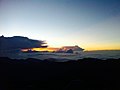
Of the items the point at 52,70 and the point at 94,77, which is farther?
the point at 52,70

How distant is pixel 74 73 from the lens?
7081 cm

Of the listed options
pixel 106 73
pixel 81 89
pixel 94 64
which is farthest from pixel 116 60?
pixel 81 89

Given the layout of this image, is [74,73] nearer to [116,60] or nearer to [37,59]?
[116,60]

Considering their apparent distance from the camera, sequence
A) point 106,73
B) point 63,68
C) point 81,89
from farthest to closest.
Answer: point 63,68, point 106,73, point 81,89

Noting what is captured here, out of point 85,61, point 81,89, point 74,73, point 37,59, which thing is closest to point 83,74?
point 74,73

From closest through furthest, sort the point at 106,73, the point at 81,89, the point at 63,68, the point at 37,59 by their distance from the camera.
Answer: the point at 81,89 < the point at 106,73 < the point at 63,68 < the point at 37,59

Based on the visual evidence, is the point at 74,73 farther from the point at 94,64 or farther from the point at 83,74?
the point at 94,64

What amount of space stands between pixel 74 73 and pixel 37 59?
46170mm

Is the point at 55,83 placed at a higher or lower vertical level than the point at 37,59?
lower

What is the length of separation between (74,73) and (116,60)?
25.0m

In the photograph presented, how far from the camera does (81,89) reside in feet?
108

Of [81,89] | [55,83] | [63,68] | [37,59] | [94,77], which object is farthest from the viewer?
[37,59]

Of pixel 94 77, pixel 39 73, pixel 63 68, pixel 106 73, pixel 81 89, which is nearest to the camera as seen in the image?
pixel 81 89

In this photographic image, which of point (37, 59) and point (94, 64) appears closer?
point (94, 64)
